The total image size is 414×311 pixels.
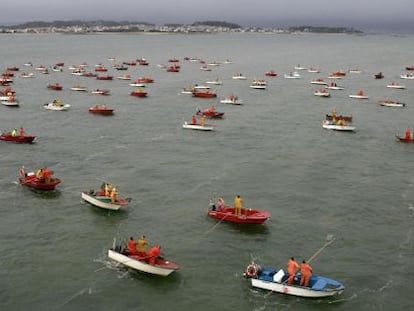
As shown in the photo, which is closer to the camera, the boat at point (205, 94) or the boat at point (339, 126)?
the boat at point (339, 126)

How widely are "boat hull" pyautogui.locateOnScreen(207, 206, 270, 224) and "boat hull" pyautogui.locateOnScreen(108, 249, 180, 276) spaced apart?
887cm

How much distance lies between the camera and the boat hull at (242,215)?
4481 cm

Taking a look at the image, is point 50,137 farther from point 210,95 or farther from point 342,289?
point 342,289

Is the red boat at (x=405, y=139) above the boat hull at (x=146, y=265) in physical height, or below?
above

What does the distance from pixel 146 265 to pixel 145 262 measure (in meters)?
0.23

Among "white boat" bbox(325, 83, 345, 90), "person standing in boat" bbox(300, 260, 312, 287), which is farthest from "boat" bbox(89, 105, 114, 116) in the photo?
"person standing in boat" bbox(300, 260, 312, 287)

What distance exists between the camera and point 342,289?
34.8m

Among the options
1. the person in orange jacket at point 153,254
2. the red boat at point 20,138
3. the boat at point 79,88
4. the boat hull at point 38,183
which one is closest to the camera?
the person in orange jacket at point 153,254

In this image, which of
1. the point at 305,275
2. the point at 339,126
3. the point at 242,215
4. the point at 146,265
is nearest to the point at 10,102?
the point at 339,126

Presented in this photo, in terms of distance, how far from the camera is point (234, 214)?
4562 centimetres

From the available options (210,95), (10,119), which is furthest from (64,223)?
(210,95)

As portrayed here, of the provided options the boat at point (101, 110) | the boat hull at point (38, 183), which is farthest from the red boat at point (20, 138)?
the boat at point (101, 110)

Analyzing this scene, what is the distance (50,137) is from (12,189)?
73.9 feet

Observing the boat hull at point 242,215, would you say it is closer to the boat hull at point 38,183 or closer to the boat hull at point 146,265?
the boat hull at point 146,265
